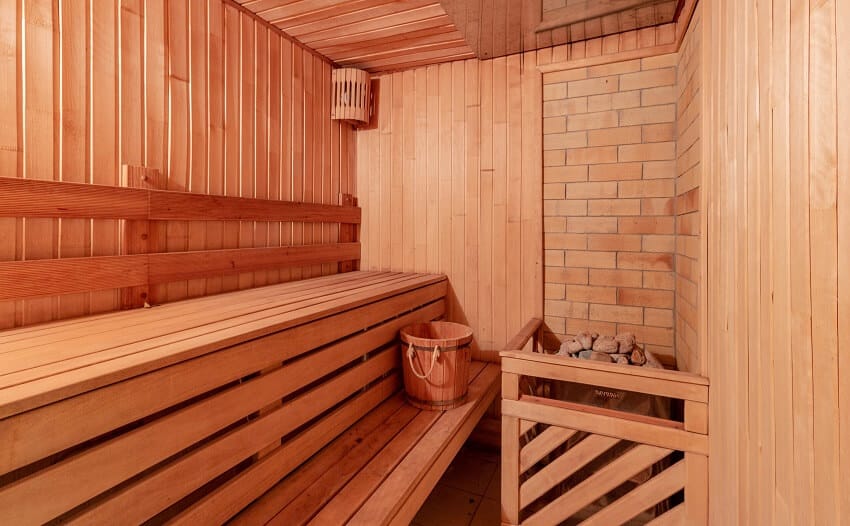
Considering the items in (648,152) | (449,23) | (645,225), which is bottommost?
(645,225)

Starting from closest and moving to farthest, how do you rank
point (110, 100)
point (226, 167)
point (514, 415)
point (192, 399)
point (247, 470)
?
point (192, 399)
point (247, 470)
point (110, 100)
point (514, 415)
point (226, 167)

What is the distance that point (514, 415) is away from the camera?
1.99 meters

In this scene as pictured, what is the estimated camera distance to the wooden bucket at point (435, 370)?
6.85 feet

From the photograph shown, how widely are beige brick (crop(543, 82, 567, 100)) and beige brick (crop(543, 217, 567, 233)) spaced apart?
0.76m

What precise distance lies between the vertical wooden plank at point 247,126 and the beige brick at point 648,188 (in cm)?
214

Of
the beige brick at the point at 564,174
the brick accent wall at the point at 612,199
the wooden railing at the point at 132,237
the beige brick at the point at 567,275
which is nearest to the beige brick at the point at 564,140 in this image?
the brick accent wall at the point at 612,199

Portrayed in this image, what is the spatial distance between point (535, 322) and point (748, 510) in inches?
62.4

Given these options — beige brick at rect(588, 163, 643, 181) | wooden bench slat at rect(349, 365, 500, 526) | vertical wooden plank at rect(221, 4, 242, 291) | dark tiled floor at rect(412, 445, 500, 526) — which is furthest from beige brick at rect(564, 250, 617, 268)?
vertical wooden plank at rect(221, 4, 242, 291)

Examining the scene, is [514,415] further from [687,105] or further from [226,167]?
[226,167]

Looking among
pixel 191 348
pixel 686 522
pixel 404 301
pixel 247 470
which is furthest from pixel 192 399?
pixel 686 522

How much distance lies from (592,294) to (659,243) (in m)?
0.47

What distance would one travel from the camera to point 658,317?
2.50m

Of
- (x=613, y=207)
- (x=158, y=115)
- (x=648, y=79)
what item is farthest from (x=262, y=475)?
(x=648, y=79)

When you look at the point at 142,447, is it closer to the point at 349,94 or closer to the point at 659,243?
the point at 659,243
